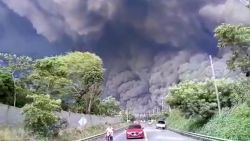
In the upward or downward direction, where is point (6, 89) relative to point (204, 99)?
upward

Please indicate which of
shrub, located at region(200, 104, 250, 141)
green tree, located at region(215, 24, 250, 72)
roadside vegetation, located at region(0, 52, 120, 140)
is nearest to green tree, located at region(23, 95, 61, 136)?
roadside vegetation, located at region(0, 52, 120, 140)

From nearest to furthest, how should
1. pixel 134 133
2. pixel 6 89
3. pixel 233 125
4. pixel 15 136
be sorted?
pixel 15 136, pixel 233 125, pixel 134 133, pixel 6 89

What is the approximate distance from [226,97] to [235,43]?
16.9m

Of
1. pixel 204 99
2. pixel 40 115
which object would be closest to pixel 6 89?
pixel 204 99

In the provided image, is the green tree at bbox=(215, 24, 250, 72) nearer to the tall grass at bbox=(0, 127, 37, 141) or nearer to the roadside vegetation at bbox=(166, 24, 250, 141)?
the roadside vegetation at bbox=(166, 24, 250, 141)

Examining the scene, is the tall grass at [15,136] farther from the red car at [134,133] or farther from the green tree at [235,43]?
the red car at [134,133]

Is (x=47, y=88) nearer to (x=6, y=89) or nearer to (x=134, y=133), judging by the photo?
(x=6, y=89)

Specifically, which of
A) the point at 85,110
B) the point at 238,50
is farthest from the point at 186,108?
the point at 85,110

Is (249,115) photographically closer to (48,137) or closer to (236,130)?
(236,130)

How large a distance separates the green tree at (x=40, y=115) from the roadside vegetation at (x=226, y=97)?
13539 millimetres

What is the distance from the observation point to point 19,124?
123 ft

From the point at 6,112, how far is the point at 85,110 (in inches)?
2400

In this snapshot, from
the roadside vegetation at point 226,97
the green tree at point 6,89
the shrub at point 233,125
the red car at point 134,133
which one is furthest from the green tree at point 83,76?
the shrub at point 233,125

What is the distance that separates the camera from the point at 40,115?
3212cm
